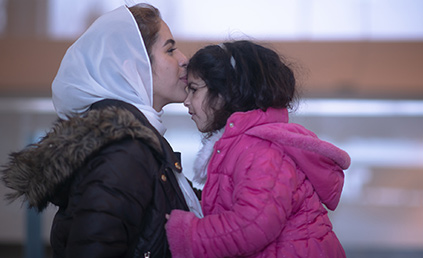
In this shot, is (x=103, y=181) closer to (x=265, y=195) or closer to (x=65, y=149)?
(x=65, y=149)

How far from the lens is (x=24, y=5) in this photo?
5434mm

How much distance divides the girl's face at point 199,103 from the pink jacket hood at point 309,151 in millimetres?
222

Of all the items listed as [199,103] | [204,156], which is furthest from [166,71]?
[204,156]

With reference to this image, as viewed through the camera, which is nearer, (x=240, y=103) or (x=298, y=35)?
(x=240, y=103)

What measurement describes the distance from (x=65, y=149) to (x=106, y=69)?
0.44 metres

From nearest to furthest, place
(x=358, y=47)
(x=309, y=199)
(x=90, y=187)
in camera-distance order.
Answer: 1. (x=90, y=187)
2. (x=309, y=199)
3. (x=358, y=47)

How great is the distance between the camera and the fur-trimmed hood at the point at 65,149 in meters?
1.59

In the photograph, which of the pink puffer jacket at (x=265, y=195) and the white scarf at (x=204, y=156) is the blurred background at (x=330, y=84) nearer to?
the white scarf at (x=204, y=156)

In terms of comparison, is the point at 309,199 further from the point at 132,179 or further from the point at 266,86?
the point at 132,179

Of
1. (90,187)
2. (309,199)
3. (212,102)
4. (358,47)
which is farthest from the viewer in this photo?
(358,47)

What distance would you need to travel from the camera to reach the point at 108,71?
6.20 ft

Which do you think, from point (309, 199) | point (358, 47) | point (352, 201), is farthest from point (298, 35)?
point (309, 199)

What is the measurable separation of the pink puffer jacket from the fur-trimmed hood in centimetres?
31

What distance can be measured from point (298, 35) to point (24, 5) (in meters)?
3.33
